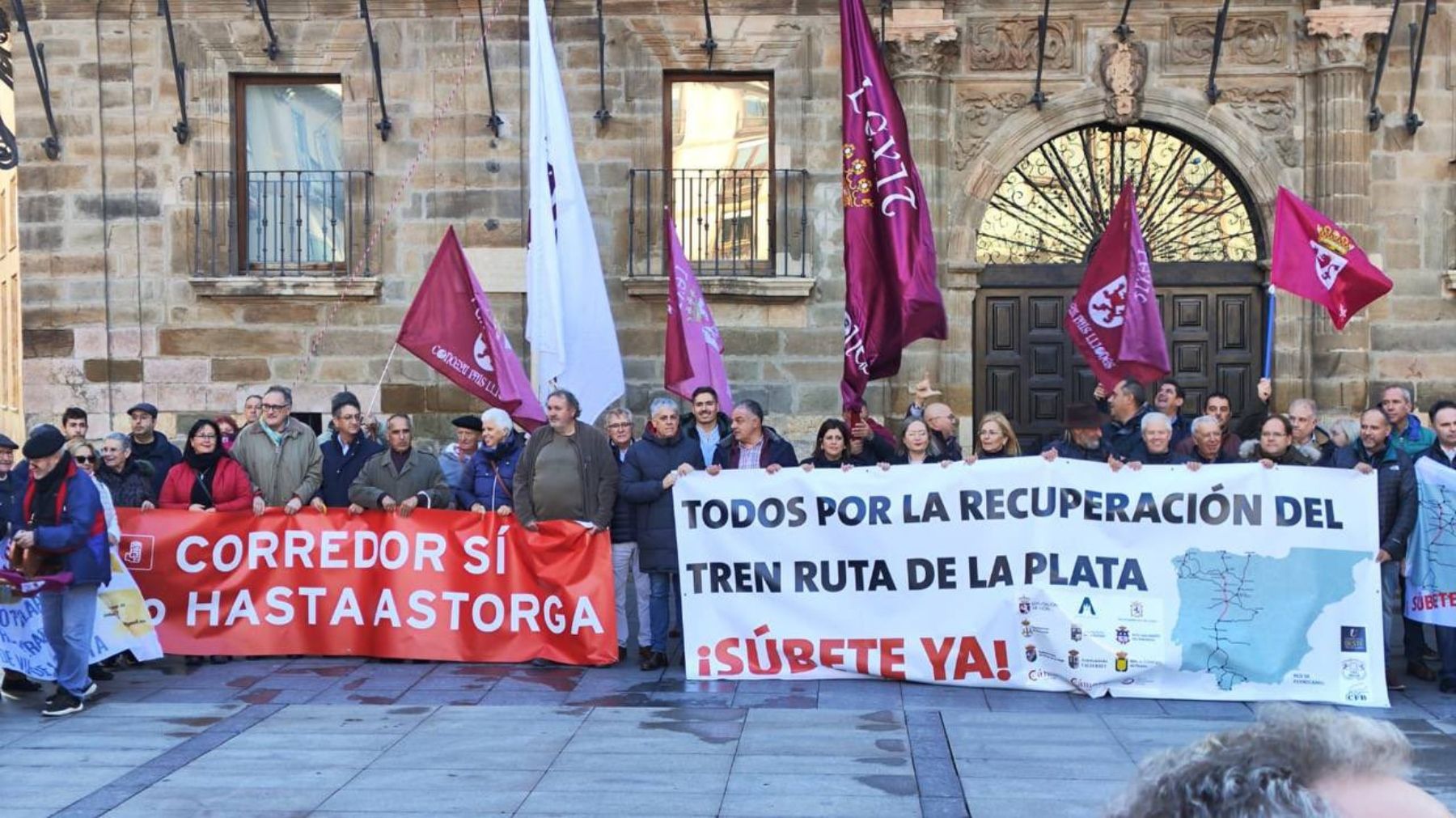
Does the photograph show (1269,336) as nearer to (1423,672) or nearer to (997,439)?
(1423,672)

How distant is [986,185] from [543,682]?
21.9 ft

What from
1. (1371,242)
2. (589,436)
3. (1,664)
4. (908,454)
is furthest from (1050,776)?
(1371,242)

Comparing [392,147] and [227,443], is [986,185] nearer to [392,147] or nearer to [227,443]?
[392,147]

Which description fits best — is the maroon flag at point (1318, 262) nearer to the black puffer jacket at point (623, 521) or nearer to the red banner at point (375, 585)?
the black puffer jacket at point (623, 521)

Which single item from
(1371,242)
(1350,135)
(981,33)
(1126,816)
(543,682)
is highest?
(981,33)

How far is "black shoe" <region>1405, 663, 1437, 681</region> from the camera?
Answer: 32.6 feet

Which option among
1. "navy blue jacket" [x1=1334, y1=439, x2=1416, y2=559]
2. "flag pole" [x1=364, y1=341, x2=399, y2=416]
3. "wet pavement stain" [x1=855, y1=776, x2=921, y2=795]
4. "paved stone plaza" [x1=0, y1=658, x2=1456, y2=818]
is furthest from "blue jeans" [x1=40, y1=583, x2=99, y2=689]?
"navy blue jacket" [x1=1334, y1=439, x2=1416, y2=559]

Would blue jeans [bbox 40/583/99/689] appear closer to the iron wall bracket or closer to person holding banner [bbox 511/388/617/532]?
person holding banner [bbox 511/388/617/532]

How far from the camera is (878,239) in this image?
11.6 metres

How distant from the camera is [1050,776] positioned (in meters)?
7.30

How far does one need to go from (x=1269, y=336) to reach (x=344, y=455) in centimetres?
706

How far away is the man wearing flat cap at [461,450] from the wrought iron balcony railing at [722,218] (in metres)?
3.00

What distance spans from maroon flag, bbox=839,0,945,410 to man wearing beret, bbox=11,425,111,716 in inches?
193

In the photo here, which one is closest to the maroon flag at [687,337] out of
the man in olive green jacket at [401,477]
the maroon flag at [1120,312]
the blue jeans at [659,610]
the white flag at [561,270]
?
the white flag at [561,270]
